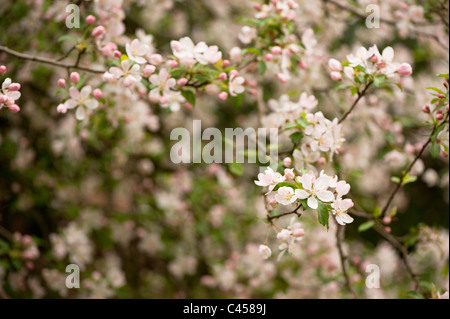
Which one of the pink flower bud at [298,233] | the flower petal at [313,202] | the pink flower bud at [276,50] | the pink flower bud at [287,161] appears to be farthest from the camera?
the pink flower bud at [276,50]

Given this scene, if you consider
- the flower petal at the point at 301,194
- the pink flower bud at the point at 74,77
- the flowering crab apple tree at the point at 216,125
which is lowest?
the flowering crab apple tree at the point at 216,125

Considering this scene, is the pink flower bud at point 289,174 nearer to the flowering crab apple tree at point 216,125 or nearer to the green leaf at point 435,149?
the flowering crab apple tree at point 216,125

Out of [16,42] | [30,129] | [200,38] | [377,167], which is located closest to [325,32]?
[200,38]

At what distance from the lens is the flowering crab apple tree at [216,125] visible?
1526mm

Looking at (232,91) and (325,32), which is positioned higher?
(232,91)

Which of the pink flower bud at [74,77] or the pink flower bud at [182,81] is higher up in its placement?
the pink flower bud at [74,77]

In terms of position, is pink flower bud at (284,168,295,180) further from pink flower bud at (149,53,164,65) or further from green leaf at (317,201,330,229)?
pink flower bud at (149,53,164,65)

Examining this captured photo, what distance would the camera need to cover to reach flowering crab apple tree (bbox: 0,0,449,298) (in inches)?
60.1

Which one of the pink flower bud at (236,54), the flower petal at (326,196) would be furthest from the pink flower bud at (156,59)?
the flower petal at (326,196)

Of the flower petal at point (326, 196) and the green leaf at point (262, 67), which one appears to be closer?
the flower petal at point (326, 196)

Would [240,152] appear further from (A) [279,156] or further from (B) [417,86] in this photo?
(B) [417,86]

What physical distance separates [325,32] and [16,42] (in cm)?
184

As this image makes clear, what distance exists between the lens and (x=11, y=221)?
3168 mm

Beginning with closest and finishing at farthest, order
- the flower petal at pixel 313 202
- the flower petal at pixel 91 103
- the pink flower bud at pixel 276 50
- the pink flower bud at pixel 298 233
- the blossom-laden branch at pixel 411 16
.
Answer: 1. the flower petal at pixel 313 202
2. the pink flower bud at pixel 298 233
3. the flower petal at pixel 91 103
4. the pink flower bud at pixel 276 50
5. the blossom-laden branch at pixel 411 16
